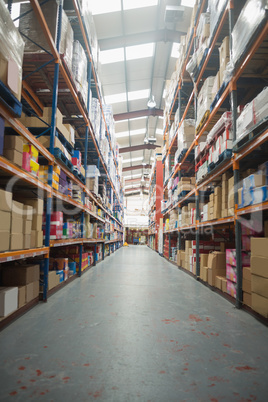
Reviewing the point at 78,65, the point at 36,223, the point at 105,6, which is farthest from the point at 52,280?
the point at 105,6

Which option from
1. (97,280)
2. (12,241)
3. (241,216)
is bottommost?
(97,280)

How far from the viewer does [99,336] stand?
2109 millimetres

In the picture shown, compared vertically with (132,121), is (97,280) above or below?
below

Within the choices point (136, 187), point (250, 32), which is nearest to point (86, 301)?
point (250, 32)

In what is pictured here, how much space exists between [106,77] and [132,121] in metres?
4.83

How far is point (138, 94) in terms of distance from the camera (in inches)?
489

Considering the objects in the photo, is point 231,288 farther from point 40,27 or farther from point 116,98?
point 116,98

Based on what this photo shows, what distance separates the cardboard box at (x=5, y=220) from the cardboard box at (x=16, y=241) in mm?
104

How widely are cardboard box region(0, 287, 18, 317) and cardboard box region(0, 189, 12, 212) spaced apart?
77 centimetres

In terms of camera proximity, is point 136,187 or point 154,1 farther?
point 136,187

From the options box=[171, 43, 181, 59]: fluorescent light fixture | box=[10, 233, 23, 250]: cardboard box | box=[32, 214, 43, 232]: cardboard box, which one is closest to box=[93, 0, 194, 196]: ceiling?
box=[171, 43, 181, 59]: fluorescent light fixture

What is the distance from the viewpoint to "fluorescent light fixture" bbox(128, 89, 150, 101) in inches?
482

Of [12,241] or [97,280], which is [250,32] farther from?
[97,280]

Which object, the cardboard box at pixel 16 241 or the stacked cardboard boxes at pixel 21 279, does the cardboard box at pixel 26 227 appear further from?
the stacked cardboard boxes at pixel 21 279
